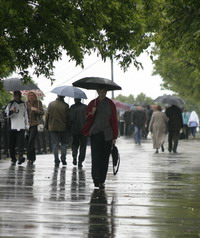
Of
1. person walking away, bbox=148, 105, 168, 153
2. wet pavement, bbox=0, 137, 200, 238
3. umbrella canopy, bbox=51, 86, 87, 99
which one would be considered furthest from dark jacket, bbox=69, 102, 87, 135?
person walking away, bbox=148, 105, 168, 153

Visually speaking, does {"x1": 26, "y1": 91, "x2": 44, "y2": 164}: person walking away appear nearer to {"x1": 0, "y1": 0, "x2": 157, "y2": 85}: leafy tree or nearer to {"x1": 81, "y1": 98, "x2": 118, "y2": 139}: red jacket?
{"x1": 0, "y1": 0, "x2": 157, "y2": 85}: leafy tree

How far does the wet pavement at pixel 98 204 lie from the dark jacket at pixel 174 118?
35.6 ft

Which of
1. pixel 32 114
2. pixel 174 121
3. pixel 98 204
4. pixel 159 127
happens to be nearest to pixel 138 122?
pixel 159 127

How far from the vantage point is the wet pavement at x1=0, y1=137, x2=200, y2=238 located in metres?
8.70

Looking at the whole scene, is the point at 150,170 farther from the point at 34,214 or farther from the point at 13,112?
the point at 34,214

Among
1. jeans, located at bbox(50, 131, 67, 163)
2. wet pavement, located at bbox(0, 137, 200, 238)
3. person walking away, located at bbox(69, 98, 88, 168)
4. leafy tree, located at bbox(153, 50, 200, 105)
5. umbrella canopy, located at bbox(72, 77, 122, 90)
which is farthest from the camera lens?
leafy tree, located at bbox(153, 50, 200, 105)

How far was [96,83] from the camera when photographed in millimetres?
14586

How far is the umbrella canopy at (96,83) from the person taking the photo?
14.4 metres

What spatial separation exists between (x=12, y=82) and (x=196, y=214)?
12854 mm

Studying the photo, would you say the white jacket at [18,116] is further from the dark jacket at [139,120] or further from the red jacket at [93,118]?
the dark jacket at [139,120]

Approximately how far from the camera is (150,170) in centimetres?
1923

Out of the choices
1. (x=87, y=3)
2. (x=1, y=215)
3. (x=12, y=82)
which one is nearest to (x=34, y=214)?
(x=1, y=215)

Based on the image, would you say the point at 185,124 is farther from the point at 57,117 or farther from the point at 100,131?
the point at 100,131

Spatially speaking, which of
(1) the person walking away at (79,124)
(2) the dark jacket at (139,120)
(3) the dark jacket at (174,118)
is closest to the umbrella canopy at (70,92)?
(1) the person walking away at (79,124)
